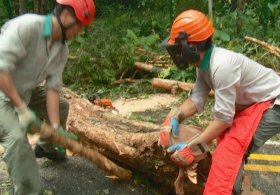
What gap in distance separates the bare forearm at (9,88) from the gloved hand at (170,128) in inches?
48.5

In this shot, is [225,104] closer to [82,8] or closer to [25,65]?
[82,8]

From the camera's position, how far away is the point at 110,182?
3.73 meters

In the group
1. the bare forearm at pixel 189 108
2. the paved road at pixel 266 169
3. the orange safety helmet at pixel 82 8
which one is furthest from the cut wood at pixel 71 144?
the paved road at pixel 266 169

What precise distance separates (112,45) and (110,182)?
4.16 metres

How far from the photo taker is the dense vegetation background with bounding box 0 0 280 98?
7168mm

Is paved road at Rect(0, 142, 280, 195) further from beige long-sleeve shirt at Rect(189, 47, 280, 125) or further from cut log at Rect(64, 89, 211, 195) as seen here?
beige long-sleeve shirt at Rect(189, 47, 280, 125)

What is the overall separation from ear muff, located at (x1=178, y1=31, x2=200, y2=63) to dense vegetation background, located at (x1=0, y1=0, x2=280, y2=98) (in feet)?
13.3

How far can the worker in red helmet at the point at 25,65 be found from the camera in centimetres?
287

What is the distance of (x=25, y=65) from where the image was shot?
311 cm

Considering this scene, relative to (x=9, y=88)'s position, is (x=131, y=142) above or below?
below

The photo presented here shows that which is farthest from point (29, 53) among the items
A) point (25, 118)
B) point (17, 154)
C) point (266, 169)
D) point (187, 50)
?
Result: point (266, 169)

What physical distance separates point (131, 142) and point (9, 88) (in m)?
1.22

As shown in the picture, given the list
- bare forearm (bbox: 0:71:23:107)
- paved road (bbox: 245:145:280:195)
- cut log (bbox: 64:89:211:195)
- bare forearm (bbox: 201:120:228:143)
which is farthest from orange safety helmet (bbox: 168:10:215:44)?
paved road (bbox: 245:145:280:195)

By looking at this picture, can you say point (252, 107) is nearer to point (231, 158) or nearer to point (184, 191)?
point (231, 158)
